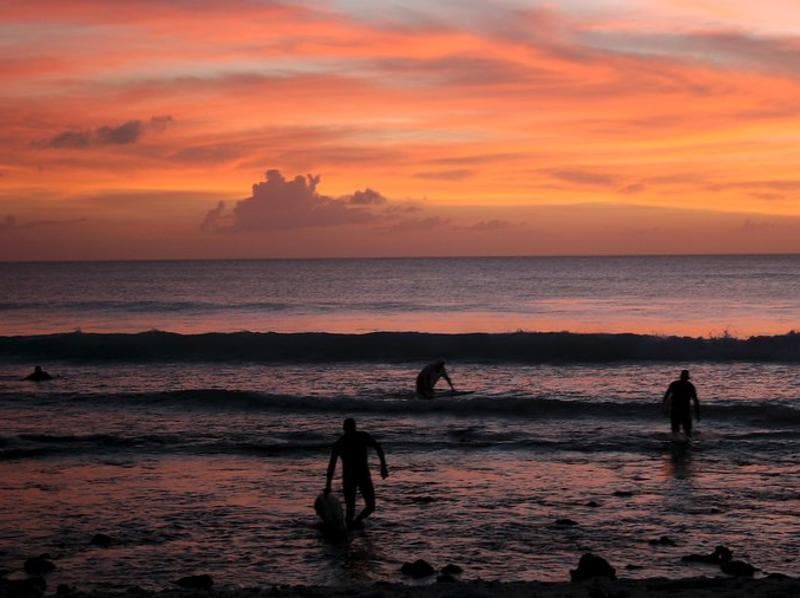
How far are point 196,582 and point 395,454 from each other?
10.1 m

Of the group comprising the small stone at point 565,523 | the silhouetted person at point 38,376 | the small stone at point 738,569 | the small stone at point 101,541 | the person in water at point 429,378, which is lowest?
the small stone at point 101,541

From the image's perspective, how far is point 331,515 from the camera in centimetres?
1520

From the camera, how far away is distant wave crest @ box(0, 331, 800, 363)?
43.9m

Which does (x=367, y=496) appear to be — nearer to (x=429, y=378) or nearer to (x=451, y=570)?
(x=451, y=570)

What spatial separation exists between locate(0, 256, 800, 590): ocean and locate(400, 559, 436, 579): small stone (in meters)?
0.25

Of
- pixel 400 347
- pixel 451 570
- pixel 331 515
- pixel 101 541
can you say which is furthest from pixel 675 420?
pixel 400 347

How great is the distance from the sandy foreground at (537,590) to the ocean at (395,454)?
0.95 m

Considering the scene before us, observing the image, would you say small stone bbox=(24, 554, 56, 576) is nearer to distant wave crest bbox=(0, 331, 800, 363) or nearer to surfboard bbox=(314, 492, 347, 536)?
surfboard bbox=(314, 492, 347, 536)

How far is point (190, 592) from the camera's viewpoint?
39.2ft

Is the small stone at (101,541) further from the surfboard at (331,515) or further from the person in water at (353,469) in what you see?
the person in water at (353,469)

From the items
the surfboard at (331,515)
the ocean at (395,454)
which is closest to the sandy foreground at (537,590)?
the ocean at (395,454)

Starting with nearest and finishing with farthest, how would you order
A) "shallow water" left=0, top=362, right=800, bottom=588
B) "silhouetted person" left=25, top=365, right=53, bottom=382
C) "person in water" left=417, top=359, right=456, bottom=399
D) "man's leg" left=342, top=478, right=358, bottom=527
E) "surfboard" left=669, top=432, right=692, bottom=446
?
"shallow water" left=0, top=362, right=800, bottom=588
"man's leg" left=342, top=478, right=358, bottom=527
"surfboard" left=669, top=432, right=692, bottom=446
"person in water" left=417, top=359, right=456, bottom=399
"silhouetted person" left=25, top=365, right=53, bottom=382

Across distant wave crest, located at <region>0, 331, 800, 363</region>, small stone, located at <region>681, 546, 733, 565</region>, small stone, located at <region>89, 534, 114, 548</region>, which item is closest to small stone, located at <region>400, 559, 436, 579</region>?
small stone, located at <region>681, 546, 733, 565</region>

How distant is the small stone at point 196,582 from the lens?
1243cm
